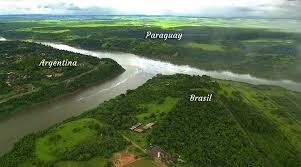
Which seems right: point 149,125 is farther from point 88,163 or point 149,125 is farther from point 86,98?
point 86,98

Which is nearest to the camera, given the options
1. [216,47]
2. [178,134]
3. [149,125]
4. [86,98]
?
[178,134]

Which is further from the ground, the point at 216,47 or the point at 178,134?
the point at 178,134

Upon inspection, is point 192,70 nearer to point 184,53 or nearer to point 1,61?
point 184,53

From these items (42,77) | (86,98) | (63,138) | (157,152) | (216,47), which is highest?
(63,138)

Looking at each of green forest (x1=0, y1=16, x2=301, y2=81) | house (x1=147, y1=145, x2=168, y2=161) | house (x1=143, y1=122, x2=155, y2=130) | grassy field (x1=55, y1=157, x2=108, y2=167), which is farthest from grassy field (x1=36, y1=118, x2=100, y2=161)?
green forest (x1=0, y1=16, x2=301, y2=81)

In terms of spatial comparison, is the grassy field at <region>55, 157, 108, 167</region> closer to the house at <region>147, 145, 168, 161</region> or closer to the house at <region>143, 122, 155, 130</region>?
the house at <region>147, 145, 168, 161</region>

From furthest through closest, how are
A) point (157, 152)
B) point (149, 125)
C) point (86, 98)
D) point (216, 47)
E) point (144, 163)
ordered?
point (216, 47)
point (86, 98)
point (149, 125)
point (157, 152)
point (144, 163)

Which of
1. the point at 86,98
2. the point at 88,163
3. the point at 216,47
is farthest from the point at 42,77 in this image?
the point at 216,47

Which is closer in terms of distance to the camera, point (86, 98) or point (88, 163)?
point (88, 163)
